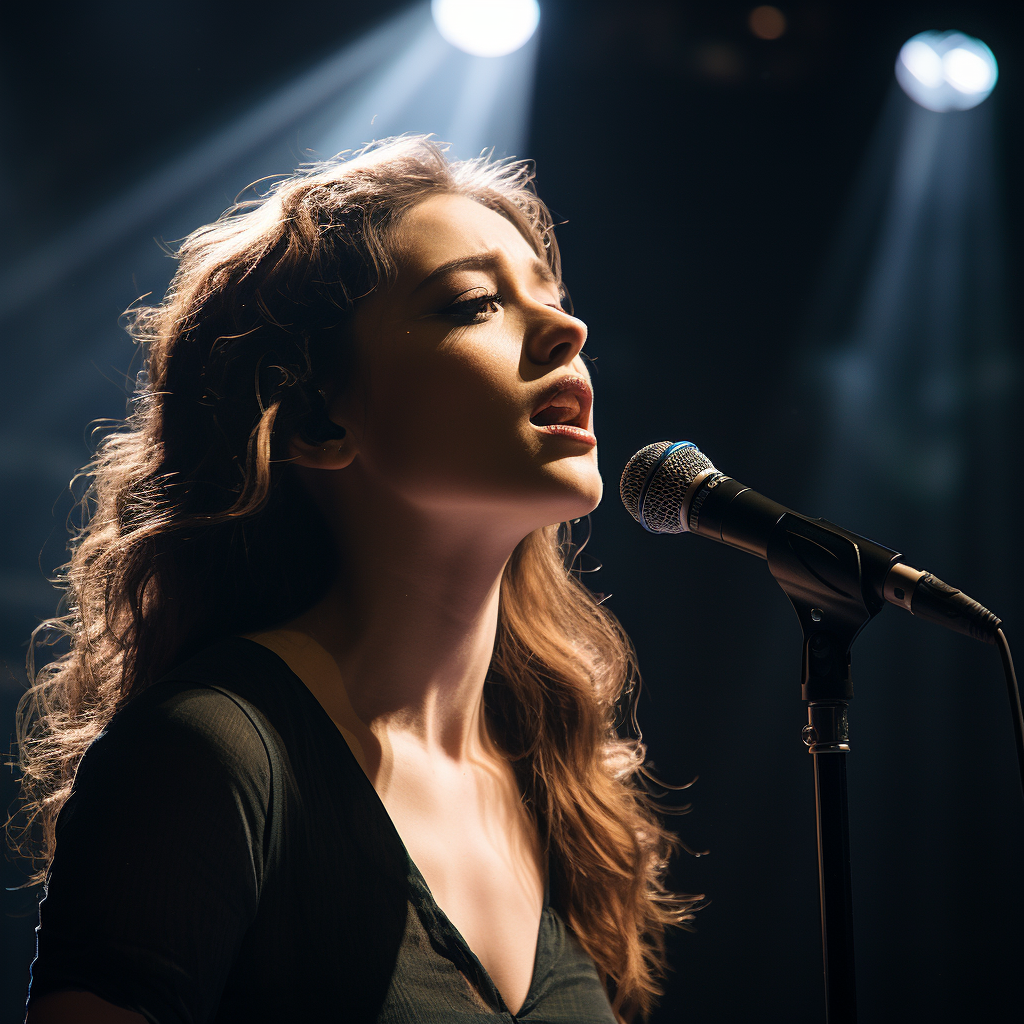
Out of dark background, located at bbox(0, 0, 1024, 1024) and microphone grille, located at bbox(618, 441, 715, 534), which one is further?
dark background, located at bbox(0, 0, 1024, 1024)

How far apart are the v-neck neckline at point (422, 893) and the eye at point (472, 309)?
64cm

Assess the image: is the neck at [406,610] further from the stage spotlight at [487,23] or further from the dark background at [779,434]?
the stage spotlight at [487,23]

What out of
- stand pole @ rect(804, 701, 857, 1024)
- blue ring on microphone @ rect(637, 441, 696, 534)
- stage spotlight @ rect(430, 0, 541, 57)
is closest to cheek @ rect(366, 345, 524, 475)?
blue ring on microphone @ rect(637, 441, 696, 534)

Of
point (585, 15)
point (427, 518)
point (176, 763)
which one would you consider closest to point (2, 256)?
point (427, 518)

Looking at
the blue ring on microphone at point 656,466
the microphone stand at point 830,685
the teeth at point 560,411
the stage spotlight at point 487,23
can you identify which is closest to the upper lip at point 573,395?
the teeth at point 560,411

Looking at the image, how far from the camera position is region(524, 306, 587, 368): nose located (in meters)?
1.40

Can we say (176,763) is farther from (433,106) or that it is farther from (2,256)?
(433,106)

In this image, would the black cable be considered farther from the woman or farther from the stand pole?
the woman

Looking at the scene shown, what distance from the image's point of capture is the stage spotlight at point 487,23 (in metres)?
2.43

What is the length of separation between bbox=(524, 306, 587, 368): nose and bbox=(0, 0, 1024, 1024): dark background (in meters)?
1.24

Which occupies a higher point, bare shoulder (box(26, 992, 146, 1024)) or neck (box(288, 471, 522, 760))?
neck (box(288, 471, 522, 760))

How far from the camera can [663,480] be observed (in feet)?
3.97

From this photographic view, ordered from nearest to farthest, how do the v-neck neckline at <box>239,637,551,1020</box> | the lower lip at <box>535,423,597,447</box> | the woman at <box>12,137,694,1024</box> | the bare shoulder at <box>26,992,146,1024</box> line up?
the bare shoulder at <box>26,992,146,1024</box>
the woman at <box>12,137,694,1024</box>
the v-neck neckline at <box>239,637,551,1020</box>
the lower lip at <box>535,423,597,447</box>

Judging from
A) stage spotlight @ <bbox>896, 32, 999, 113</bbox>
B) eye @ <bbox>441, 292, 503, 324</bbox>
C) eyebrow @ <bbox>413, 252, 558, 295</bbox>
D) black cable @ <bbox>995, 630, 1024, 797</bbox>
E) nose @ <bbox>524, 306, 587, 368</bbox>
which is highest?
stage spotlight @ <bbox>896, 32, 999, 113</bbox>
